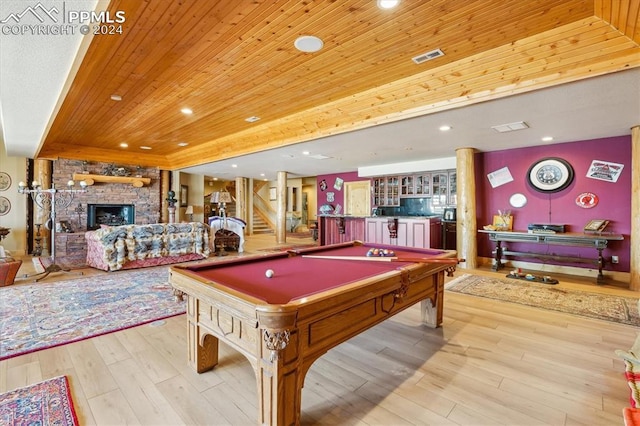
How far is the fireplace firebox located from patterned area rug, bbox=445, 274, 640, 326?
9.23 meters

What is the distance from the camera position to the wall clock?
17.8 feet

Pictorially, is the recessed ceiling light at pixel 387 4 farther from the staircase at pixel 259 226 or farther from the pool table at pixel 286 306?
the staircase at pixel 259 226

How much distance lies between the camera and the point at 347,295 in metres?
1.62

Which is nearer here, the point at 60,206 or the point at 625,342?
the point at 625,342

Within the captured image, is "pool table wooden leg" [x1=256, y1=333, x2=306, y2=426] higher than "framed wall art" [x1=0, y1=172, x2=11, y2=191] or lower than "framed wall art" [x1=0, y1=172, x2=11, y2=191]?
lower

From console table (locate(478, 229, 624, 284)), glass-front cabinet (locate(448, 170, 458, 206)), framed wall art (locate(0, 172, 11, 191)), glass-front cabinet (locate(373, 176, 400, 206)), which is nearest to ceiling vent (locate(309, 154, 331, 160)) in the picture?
glass-front cabinet (locate(373, 176, 400, 206))

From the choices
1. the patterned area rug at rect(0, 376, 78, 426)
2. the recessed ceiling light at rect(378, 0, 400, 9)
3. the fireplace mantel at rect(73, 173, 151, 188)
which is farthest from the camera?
the fireplace mantel at rect(73, 173, 151, 188)

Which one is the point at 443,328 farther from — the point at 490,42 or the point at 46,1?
the point at 46,1

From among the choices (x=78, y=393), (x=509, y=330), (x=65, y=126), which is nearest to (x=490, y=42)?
(x=509, y=330)

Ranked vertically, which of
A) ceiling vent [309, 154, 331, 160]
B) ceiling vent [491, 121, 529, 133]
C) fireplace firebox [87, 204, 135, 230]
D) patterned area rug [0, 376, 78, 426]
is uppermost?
ceiling vent [309, 154, 331, 160]

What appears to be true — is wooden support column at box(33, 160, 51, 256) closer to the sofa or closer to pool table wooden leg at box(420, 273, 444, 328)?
the sofa

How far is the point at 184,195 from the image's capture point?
11.1 metres

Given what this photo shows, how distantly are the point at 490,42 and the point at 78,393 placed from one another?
14.6 feet

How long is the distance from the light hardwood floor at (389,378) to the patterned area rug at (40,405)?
0.07 metres
